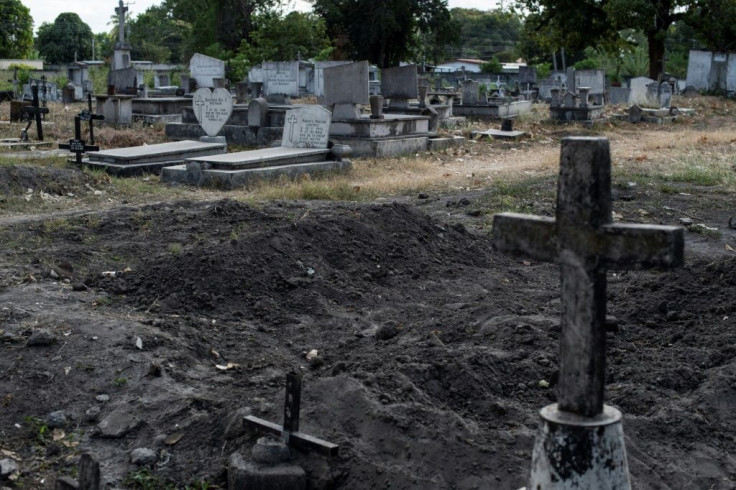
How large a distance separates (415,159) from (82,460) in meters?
14.0

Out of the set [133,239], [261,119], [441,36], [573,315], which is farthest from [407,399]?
[441,36]

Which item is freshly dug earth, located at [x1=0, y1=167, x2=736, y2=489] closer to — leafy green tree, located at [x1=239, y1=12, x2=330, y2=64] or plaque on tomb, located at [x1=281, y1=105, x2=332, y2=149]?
plaque on tomb, located at [x1=281, y1=105, x2=332, y2=149]

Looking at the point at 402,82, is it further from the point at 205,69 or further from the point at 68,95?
the point at 68,95

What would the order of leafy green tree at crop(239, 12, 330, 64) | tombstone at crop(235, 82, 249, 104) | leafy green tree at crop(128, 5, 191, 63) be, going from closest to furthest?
tombstone at crop(235, 82, 249, 104) < leafy green tree at crop(239, 12, 330, 64) < leafy green tree at crop(128, 5, 191, 63)

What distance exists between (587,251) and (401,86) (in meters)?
19.7

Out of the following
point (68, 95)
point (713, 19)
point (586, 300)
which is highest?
point (713, 19)

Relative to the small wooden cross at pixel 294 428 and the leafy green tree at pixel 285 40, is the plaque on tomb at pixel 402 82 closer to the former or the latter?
the small wooden cross at pixel 294 428

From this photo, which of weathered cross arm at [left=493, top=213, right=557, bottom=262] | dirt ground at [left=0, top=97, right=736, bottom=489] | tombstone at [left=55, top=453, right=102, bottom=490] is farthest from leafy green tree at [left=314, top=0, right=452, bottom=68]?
tombstone at [left=55, top=453, right=102, bottom=490]

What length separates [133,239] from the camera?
912cm

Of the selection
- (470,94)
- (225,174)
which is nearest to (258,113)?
(225,174)

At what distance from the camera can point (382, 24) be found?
158 feet

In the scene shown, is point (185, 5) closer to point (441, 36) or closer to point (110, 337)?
point (441, 36)

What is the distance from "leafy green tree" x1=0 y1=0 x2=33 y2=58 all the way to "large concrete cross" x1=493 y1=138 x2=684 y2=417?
2493 inches

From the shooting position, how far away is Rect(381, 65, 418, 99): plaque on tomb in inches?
885
